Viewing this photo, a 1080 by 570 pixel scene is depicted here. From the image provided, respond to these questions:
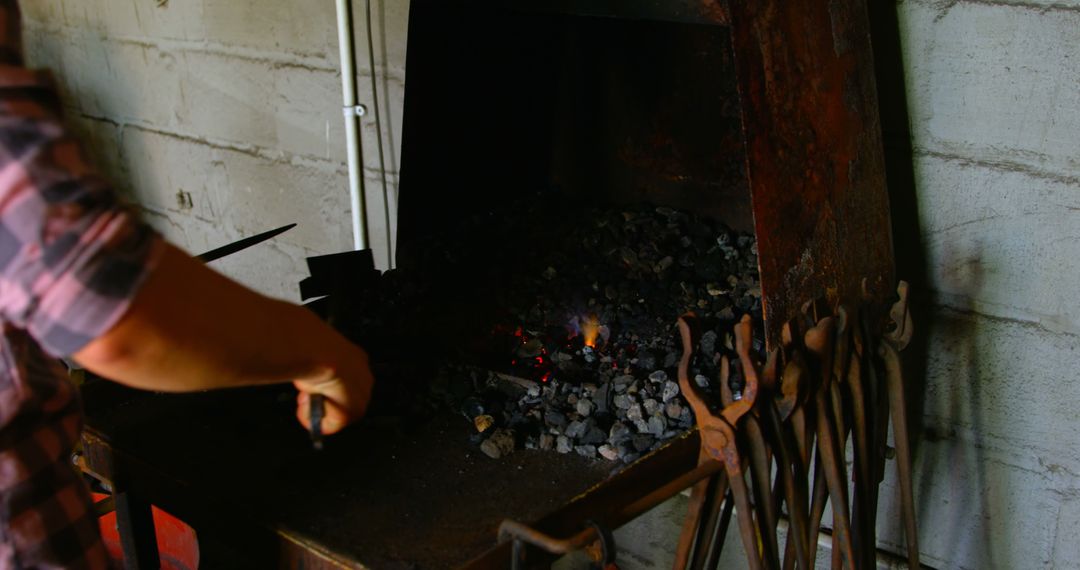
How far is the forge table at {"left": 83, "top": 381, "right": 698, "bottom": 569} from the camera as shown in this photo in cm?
111

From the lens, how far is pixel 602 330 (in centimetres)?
162

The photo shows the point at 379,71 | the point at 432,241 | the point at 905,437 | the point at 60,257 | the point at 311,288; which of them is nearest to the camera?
the point at 60,257

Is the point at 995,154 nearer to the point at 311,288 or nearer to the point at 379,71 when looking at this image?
the point at 311,288

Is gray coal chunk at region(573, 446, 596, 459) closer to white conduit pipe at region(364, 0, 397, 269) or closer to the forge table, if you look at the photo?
the forge table

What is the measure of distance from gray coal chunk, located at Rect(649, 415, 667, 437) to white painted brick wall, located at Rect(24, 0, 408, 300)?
46.0 inches

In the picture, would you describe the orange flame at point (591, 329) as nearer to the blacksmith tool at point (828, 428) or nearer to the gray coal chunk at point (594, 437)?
the gray coal chunk at point (594, 437)

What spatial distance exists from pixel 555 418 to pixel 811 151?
0.51 m

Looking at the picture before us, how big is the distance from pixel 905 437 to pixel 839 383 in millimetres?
164

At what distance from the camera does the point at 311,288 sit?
1.65 m

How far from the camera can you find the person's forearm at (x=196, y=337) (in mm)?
720

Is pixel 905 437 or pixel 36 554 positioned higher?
pixel 36 554

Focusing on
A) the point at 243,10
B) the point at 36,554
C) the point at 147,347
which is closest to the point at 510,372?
the point at 36,554

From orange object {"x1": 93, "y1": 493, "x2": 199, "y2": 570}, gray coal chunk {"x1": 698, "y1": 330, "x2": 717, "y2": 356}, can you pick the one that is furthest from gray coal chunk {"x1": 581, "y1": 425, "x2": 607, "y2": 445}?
orange object {"x1": 93, "y1": 493, "x2": 199, "y2": 570}

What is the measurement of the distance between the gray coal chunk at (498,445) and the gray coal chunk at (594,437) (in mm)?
97
